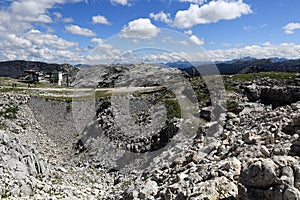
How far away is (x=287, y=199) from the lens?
1152 centimetres

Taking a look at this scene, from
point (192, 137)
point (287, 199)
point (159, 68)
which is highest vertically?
point (159, 68)

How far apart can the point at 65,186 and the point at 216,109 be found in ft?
68.8

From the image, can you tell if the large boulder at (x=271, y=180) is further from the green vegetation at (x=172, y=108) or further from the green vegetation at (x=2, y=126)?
the green vegetation at (x=2, y=126)

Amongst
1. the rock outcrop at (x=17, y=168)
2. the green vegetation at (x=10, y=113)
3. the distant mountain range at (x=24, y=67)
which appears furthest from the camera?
the distant mountain range at (x=24, y=67)

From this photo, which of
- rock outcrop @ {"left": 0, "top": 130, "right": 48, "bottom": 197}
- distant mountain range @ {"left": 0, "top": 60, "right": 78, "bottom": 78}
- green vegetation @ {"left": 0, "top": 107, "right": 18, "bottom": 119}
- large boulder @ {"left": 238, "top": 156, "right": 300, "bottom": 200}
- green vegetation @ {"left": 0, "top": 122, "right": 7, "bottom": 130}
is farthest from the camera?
distant mountain range @ {"left": 0, "top": 60, "right": 78, "bottom": 78}

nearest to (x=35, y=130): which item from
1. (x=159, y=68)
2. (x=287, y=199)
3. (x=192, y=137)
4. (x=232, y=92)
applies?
(x=192, y=137)

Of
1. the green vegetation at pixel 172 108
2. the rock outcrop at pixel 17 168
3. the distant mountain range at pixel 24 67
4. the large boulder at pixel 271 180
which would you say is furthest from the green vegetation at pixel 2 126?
the distant mountain range at pixel 24 67

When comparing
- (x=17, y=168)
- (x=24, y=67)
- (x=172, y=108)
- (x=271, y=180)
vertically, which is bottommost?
(x=17, y=168)

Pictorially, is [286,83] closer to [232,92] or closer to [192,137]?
[232,92]

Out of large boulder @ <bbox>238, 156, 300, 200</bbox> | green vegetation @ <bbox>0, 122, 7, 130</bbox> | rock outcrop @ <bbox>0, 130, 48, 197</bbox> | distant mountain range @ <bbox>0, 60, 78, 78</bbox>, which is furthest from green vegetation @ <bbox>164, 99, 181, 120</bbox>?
distant mountain range @ <bbox>0, 60, 78, 78</bbox>

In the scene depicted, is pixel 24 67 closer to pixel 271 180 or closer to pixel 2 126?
pixel 2 126

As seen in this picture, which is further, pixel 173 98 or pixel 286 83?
pixel 286 83

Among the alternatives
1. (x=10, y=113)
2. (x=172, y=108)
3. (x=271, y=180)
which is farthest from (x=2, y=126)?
(x=271, y=180)

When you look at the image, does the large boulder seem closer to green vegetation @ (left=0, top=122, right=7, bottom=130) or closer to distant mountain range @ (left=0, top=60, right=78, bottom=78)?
green vegetation @ (left=0, top=122, right=7, bottom=130)
